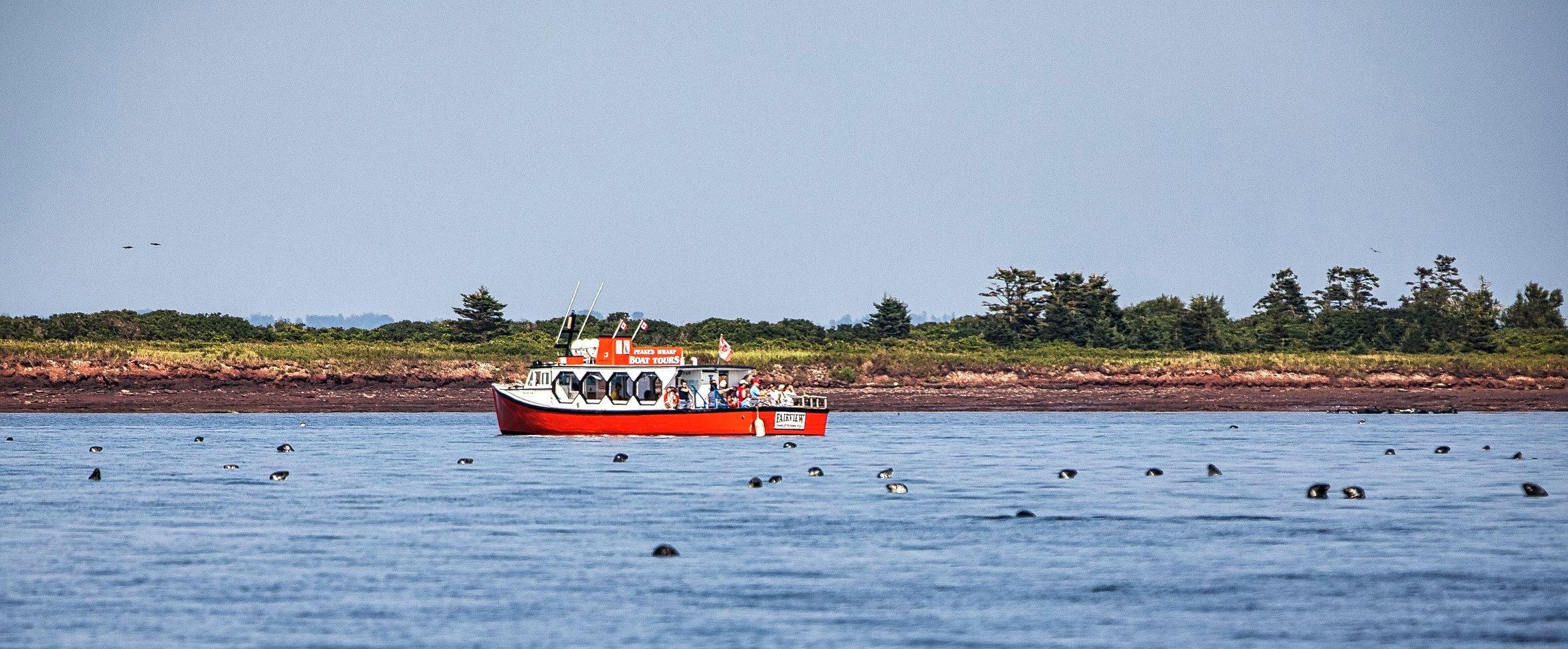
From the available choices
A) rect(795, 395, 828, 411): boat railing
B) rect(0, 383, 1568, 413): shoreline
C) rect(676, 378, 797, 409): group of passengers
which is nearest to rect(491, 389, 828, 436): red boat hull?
rect(795, 395, 828, 411): boat railing

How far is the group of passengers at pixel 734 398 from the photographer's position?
5778 centimetres

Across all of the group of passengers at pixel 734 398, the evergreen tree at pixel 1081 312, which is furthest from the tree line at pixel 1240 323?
the group of passengers at pixel 734 398

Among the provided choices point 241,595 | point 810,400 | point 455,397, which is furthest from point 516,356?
point 241,595

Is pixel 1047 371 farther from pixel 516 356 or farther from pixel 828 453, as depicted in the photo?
pixel 828 453

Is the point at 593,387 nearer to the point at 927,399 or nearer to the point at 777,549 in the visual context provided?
the point at 777,549

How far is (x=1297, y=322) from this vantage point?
140750mm

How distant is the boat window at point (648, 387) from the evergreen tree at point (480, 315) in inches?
2256

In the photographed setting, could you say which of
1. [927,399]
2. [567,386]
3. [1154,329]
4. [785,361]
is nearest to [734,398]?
[567,386]

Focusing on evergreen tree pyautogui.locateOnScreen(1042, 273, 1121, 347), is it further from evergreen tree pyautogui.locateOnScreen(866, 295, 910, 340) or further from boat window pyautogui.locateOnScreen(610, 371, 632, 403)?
boat window pyautogui.locateOnScreen(610, 371, 632, 403)

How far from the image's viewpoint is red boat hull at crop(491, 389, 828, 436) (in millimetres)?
56406

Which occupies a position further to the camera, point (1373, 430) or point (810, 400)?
point (1373, 430)

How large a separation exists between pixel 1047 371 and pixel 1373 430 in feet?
98.3

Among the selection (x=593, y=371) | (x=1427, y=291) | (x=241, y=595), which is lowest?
(x=241, y=595)

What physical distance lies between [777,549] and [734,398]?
31637mm
